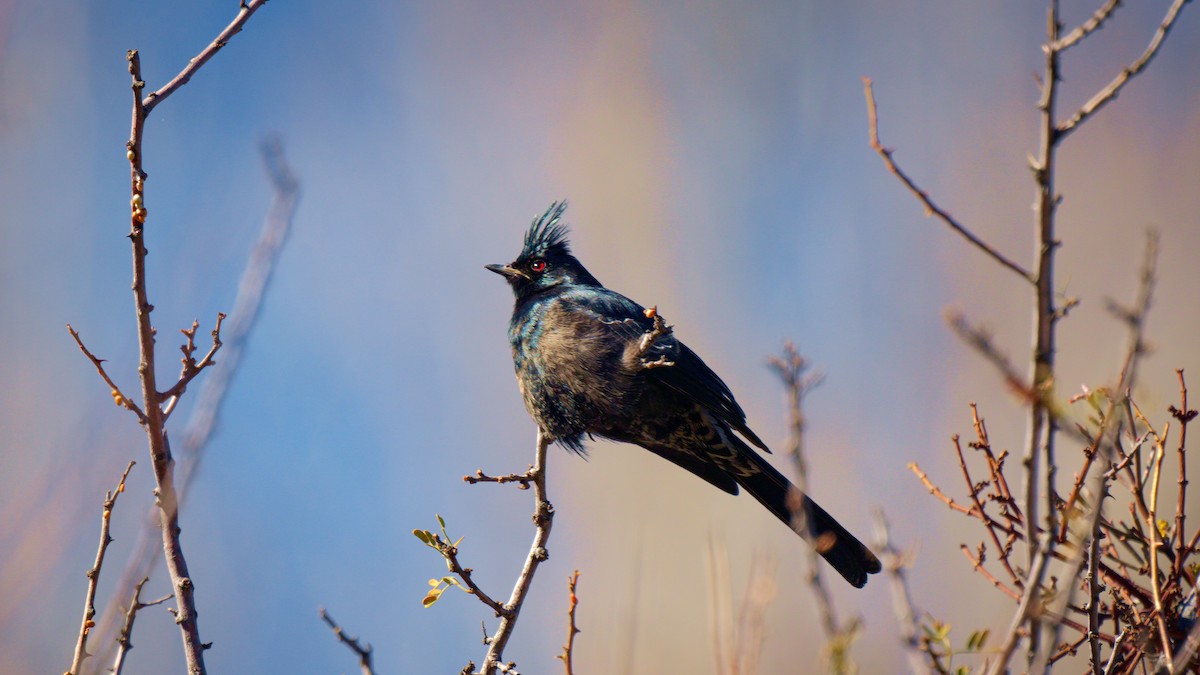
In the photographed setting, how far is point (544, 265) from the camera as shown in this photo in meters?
6.52

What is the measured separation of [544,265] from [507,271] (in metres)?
0.24

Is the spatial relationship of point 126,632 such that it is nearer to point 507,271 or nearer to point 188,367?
point 188,367

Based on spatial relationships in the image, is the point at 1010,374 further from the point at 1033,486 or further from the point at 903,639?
the point at 903,639

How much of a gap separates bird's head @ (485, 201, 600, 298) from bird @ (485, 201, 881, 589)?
0.55 metres

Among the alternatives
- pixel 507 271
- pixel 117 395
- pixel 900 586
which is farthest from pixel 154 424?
pixel 507 271

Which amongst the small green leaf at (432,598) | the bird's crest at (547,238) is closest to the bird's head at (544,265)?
the bird's crest at (547,238)

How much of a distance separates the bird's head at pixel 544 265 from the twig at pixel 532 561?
2.34 m

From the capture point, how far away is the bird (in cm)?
533

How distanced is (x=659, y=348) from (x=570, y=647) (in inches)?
103

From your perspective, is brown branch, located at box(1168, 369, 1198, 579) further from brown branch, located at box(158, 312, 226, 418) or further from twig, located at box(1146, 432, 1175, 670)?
brown branch, located at box(158, 312, 226, 418)

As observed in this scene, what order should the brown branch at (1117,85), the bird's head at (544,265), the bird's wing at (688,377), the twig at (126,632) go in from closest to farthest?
the brown branch at (1117,85) < the twig at (126,632) < the bird's wing at (688,377) < the bird's head at (544,265)

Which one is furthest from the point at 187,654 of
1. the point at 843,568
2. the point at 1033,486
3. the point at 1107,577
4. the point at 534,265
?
the point at 534,265

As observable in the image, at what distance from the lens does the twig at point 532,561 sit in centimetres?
336

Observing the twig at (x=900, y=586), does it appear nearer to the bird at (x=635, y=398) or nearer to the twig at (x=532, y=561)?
the twig at (x=532, y=561)
